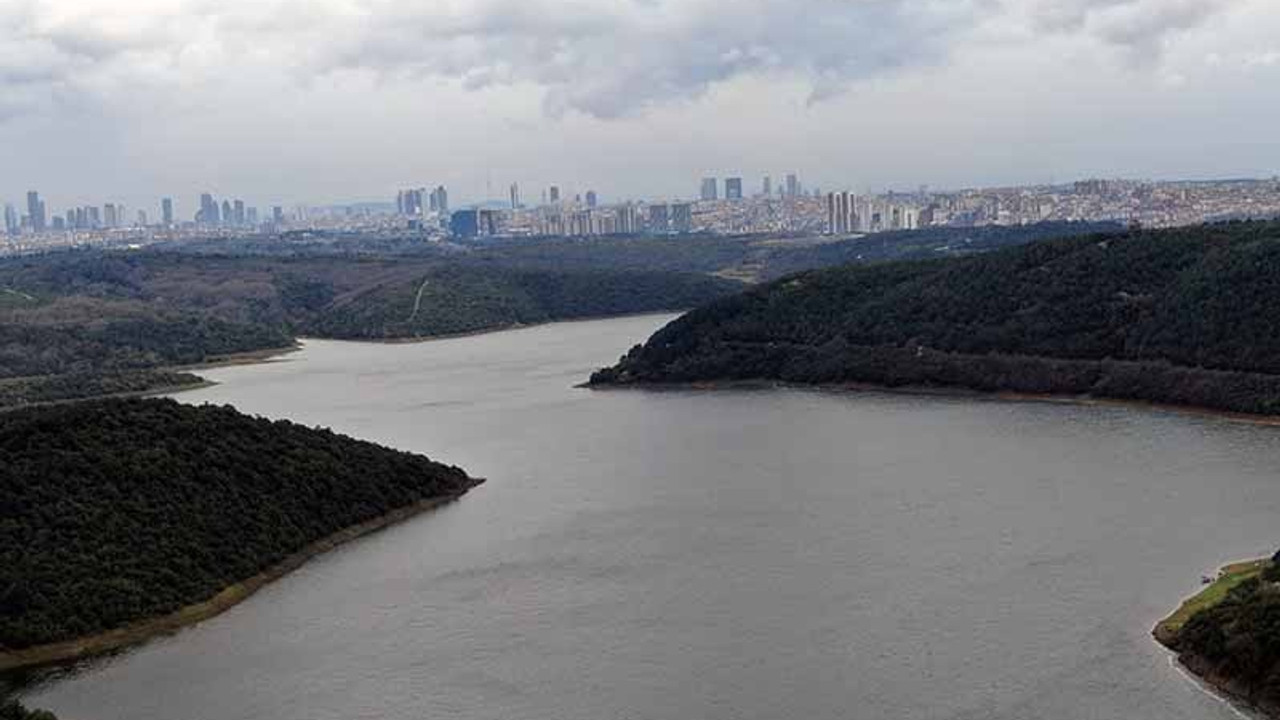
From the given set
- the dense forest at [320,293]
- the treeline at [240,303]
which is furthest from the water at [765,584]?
the dense forest at [320,293]

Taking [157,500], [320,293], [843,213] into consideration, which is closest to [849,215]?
[843,213]

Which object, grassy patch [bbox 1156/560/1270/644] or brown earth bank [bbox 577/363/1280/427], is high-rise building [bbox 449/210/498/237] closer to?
brown earth bank [bbox 577/363/1280/427]

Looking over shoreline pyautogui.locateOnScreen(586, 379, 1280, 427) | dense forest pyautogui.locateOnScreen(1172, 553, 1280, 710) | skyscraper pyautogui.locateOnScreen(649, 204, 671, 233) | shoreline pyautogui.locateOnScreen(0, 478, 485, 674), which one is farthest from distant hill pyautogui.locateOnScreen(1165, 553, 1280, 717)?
skyscraper pyautogui.locateOnScreen(649, 204, 671, 233)


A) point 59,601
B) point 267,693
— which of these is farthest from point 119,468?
point 267,693

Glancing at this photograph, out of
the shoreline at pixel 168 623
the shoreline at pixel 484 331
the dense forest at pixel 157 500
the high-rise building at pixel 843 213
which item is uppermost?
the high-rise building at pixel 843 213

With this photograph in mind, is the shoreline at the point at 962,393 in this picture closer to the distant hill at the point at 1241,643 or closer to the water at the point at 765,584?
the water at the point at 765,584

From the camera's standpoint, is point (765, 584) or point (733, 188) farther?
point (733, 188)

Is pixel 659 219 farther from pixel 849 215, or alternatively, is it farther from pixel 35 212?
pixel 35 212
